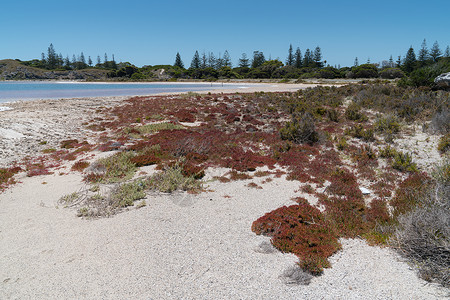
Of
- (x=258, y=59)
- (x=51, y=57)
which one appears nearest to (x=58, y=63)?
(x=51, y=57)

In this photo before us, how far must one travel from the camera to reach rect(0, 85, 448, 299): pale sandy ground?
13.9 ft

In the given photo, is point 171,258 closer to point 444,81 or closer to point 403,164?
point 403,164

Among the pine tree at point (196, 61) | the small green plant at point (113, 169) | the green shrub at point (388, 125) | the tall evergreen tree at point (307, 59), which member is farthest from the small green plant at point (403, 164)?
the pine tree at point (196, 61)

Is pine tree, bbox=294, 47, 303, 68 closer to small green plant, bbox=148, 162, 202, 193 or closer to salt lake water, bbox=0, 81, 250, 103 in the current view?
salt lake water, bbox=0, 81, 250, 103

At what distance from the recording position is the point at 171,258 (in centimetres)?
507

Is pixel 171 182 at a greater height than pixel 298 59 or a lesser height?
lesser

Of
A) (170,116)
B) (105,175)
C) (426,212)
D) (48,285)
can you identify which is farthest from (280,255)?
(170,116)

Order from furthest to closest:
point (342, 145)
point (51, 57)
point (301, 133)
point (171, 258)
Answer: point (51, 57), point (301, 133), point (342, 145), point (171, 258)

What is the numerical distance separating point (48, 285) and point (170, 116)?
1638 cm

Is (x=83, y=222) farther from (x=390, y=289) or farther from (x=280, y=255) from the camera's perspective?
(x=390, y=289)

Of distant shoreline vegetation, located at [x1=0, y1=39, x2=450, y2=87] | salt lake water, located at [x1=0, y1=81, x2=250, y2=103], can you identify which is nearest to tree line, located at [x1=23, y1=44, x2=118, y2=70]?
distant shoreline vegetation, located at [x1=0, y1=39, x2=450, y2=87]

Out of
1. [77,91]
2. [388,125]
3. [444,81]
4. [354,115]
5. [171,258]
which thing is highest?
[444,81]

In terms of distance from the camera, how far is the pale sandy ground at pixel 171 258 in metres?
4.25

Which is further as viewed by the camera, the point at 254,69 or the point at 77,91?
the point at 254,69
